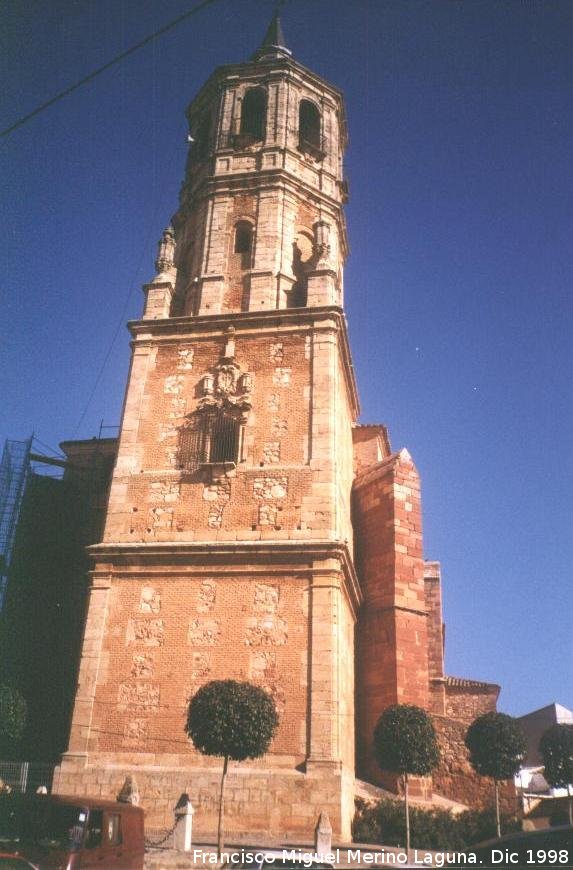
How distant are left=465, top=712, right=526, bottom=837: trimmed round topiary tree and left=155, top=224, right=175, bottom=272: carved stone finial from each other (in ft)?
46.3

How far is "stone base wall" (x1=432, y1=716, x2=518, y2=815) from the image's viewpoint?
16594 millimetres

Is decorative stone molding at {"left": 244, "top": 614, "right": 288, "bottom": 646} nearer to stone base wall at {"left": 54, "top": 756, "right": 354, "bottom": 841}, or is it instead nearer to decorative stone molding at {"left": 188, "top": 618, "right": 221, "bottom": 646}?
decorative stone molding at {"left": 188, "top": 618, "right": 221, "bottom": 646}

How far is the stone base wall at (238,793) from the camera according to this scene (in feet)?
42.5

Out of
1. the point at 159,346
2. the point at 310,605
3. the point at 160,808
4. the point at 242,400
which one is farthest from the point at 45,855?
the point at 159,346

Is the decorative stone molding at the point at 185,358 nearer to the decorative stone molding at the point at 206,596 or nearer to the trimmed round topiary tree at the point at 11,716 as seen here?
the decorative stone molding at the point at 206,596

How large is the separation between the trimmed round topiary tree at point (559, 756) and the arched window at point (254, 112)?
18561 mm

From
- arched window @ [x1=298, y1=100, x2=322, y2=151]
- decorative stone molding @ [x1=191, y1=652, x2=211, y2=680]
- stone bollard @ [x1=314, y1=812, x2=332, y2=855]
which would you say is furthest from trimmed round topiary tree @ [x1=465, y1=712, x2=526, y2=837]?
arched window @ [x1=298, y1=100, x2=322, y2=151]

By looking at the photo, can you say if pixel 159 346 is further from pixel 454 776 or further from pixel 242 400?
pixel 454 776

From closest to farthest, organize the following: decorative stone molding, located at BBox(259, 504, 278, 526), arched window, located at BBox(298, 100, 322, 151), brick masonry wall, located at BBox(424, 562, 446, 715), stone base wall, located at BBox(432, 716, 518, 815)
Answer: decorative stone molding, located at BBox(259, 504, 278, 526) → stone base wall, located at BBox(432, 716, 518, 815) → brick masonry wall, located at BBox(424, 562, 446, 715) → arched window, located at BBox(298, 100, 322, 151)

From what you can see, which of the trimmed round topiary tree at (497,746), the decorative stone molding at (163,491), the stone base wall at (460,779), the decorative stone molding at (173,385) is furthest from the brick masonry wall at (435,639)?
the decorative stone molding at (173,385)

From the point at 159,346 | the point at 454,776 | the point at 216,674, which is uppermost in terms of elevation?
the point at 159,346

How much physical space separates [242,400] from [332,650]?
6.29m

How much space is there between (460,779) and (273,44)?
24888 millimetres

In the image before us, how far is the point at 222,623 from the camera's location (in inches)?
589
